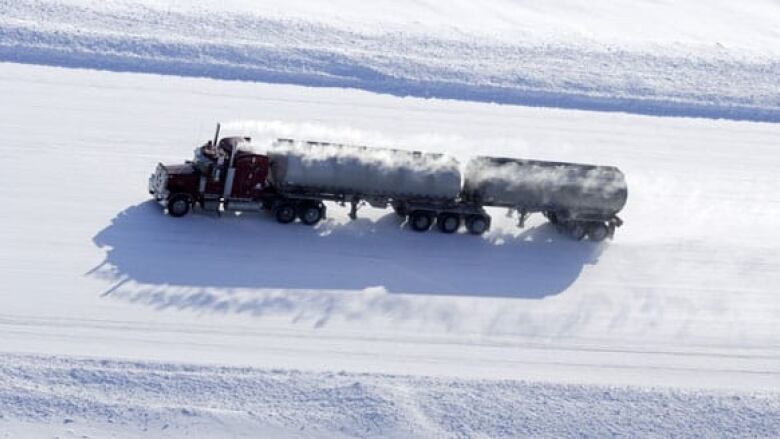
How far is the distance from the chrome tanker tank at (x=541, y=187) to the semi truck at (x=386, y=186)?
0.02 metres

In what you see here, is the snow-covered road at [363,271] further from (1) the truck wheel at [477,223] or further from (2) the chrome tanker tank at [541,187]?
(2) the chrome tanker tank at [541,187]

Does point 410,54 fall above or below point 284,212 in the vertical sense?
above

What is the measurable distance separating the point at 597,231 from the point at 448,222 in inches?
152

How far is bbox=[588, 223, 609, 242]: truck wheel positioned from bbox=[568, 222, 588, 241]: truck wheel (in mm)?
147

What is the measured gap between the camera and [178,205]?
31.6m

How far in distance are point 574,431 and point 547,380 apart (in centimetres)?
202

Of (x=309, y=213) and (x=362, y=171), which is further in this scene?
(x=309, y=213)

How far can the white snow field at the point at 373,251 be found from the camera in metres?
25.7

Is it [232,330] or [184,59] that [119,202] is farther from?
[184,59]

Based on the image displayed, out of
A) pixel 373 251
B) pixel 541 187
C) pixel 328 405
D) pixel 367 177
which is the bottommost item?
pixel 328 405

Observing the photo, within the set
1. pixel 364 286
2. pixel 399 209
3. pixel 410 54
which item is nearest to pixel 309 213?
pixel 399 209

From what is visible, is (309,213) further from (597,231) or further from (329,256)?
(597,231)

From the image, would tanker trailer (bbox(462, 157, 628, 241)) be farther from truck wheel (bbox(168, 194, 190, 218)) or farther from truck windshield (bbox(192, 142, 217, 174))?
truck wheel (bbox(168, 194, 190, 218))

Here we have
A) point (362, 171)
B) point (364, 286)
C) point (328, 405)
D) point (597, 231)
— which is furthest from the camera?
point (597, 231)
